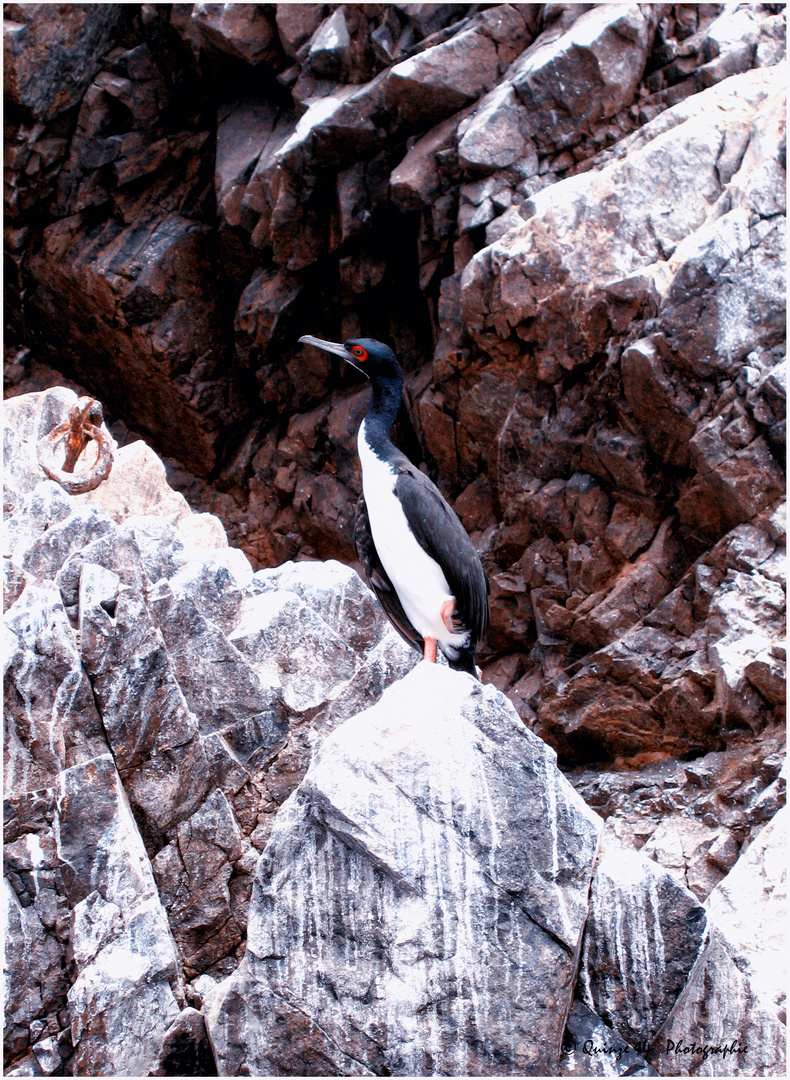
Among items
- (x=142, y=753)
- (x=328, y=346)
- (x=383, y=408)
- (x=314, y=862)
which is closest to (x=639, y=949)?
(x=314, y=862)

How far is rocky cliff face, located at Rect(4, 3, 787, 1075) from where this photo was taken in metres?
4.17

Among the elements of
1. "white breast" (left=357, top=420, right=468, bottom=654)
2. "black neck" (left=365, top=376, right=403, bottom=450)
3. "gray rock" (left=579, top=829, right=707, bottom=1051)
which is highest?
"black neck" (left=365, top=376, right=403, bottom=450)

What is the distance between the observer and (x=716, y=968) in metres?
4.23

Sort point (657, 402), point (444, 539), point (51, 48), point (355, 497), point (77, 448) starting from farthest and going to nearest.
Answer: point (51, 48) → point (355, 497) → point (77, 448) → point (657, 402) → point (444, 539)

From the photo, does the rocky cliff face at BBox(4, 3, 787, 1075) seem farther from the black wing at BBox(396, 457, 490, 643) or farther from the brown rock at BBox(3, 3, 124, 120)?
the black wing at BBox(396, 457, 490, 643)

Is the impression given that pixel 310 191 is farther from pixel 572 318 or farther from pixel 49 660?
pixel 49 660

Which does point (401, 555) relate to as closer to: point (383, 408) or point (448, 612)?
point (448, 612)

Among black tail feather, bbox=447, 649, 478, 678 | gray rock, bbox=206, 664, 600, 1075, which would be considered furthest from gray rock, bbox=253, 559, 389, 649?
gray rock, bbox=206, 664, 600, 1075

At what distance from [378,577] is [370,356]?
1513 mm

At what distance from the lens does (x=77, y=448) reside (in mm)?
11117

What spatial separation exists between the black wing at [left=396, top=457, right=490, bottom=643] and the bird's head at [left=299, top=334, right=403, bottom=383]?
735mm

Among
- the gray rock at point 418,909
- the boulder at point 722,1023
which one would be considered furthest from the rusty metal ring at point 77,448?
the boulder at point 722,1023

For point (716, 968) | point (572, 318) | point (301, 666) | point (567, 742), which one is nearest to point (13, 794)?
point (301, 666)

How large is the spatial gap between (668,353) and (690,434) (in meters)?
0.89
